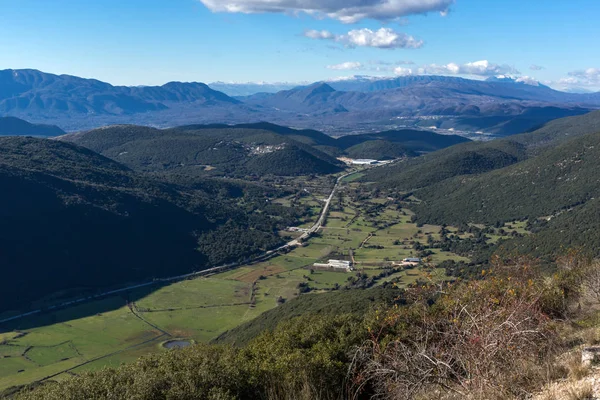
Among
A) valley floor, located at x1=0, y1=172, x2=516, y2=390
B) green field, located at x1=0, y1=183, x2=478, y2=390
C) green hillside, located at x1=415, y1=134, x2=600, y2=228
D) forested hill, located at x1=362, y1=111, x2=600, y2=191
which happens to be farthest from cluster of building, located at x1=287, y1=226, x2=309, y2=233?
forested hill, located at x1=362, y1=111, x2=600, y2=191

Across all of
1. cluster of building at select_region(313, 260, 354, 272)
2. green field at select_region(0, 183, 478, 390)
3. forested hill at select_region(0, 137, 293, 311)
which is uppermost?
forested hill at select_region(0, 137, 293, 311)

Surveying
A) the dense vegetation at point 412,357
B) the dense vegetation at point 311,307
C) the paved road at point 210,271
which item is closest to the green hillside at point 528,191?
the paved road at point 210,271

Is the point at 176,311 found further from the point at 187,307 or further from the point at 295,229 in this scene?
the point at 295,229

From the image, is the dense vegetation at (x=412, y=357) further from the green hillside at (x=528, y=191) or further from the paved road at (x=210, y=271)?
the green hillside at (x=528, y=191)

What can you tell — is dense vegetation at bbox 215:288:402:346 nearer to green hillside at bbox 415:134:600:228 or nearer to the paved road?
the paved road

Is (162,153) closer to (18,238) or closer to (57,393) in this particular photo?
(18,238)

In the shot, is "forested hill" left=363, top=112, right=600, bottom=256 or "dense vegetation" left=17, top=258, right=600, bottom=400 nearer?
"dense vegetation" left=17, top=258, right=600, bottom=400

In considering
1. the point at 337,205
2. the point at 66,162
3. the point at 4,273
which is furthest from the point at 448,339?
the point at 66,162
